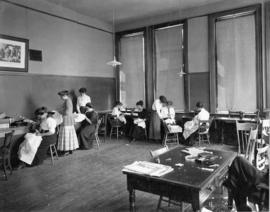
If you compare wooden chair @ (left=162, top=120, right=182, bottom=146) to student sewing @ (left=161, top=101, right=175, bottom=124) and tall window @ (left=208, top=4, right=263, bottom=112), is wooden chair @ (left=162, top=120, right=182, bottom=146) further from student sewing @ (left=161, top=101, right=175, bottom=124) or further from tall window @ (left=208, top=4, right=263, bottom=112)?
tall window @ (left=208, top=4, right=263, bottom=112)

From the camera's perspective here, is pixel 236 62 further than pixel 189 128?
Yes

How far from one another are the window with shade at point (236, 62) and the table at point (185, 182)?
448 cm

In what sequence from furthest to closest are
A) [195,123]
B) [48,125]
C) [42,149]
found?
1. [195,123]
2. [48,125]
3. [42,149]

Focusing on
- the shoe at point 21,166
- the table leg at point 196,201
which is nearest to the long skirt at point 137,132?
the shoe at point 21,166

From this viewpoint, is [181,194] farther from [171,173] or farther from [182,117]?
[182,117]

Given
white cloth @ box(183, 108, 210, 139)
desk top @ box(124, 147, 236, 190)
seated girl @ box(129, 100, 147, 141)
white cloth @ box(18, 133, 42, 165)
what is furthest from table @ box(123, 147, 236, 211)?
seated girl @ box(129, 100, 147, 141)

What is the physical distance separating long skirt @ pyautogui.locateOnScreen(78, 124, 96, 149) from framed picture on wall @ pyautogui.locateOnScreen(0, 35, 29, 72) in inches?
77.3

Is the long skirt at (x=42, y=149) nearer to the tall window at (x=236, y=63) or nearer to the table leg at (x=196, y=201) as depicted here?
the table leg at (x=196, y=201)

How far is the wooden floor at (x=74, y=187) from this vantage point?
10.1 feet

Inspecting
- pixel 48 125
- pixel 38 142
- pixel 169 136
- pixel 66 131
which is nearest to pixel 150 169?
pixel 38 142

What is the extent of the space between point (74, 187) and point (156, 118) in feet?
11.2

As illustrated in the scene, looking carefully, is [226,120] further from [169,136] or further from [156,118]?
[156,118]

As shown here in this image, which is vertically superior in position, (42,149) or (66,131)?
(66,131)

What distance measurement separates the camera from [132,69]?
27.9 feet
